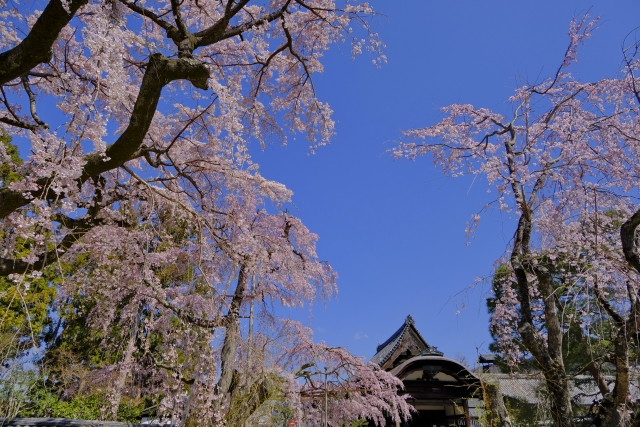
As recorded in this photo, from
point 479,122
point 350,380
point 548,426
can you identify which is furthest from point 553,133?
point 350,380

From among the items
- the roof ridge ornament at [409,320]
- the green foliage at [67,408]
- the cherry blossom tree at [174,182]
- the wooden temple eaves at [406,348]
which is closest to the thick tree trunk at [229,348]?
the cherry blossom tree at [174,182]

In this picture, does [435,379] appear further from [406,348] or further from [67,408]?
[67,408]

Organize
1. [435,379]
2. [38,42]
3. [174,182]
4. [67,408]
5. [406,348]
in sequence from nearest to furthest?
[38,42], [174,182], [67,408], [435,379], [406,348]

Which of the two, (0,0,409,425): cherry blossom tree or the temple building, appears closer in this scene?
(0,0,409,425): cherry blossom tree

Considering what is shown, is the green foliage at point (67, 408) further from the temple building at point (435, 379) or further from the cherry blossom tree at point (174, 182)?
the temple building at point (435, 379)

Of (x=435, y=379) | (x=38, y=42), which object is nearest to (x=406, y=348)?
(x=435, y=379)

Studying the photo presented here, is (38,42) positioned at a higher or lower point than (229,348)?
higher

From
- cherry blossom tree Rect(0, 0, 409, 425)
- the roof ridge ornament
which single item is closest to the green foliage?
cherry blossom tree Rect(0, 0, 409, 425)

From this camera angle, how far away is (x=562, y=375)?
3.79m

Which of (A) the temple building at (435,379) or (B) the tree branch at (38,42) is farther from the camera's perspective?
(A) the temple building at (435,379)

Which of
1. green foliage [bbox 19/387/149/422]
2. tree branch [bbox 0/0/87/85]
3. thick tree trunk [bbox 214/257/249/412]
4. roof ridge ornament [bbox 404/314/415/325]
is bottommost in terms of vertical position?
green foliage [bbox 19/387/149/422]

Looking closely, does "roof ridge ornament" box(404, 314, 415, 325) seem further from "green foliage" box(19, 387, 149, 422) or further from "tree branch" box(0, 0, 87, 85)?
"tree branch" box(0, 0, 87, 85)

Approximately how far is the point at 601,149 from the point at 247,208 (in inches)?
209

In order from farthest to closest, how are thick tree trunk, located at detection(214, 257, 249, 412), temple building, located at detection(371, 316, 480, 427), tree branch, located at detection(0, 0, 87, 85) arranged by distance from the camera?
temple building, located at detection(371, 316, 480, 427) < thick tree trunk, located at detection(214, 257, 249, 412) < tree branch, located at detection(0, 0, 87, 85)
